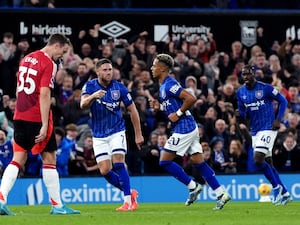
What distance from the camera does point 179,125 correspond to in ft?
57.5

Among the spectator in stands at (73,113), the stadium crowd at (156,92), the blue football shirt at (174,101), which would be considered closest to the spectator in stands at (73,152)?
the stadium crowd at (156,92)

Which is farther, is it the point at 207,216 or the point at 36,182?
the point at 36,182

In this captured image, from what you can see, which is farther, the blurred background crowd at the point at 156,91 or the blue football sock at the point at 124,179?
the blurred background crowd at the point at 156,91

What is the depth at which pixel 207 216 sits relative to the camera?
48.4 feet

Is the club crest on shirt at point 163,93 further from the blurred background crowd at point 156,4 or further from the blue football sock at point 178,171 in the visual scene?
the blurred background crowd at point 156,4

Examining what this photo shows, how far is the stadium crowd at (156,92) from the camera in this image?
2309 cm

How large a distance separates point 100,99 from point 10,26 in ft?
34.2

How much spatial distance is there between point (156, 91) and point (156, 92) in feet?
0.22

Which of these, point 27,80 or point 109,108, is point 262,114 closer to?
point 109,108

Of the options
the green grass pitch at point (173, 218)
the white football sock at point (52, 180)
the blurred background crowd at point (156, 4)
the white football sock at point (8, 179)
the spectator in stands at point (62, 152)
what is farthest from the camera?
the blurred background crowd at point (156, 4)

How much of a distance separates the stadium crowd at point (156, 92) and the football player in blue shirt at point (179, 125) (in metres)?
5.11

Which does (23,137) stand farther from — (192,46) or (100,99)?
(192,46)

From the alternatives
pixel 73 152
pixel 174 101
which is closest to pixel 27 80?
pixel 174 101

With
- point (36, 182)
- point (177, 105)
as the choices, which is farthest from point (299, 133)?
point (177, 105)
